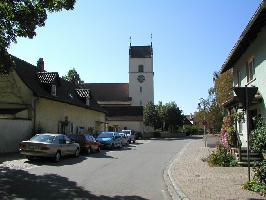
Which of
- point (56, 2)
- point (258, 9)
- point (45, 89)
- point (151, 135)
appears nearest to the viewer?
point (258, 9)

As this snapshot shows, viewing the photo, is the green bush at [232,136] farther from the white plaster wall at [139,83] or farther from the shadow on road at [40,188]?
the white plaster wall at [139,83]

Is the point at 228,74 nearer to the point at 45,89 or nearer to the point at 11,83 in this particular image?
the point at 45,89

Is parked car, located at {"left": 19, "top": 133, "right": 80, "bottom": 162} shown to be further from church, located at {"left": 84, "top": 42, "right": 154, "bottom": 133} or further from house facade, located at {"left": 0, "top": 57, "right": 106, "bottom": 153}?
church, located at {"left": 84, "top": 42, "right": 154, "bottom": 133}

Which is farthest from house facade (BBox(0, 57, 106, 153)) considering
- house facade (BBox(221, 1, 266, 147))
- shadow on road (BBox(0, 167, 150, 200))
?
house facade (BBox(221, 1, 266, 147))

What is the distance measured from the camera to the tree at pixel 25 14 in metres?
15.3

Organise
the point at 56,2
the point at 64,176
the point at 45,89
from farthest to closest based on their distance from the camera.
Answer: the point at 45,89
the point at 64,176
the point at 56,2

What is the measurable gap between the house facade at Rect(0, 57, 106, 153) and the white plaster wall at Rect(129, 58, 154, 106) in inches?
2275

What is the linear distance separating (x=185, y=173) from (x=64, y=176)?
4.73 meters

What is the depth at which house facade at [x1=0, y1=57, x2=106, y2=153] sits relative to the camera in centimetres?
3016

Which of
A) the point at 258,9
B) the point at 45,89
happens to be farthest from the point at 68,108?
the point at 258,9

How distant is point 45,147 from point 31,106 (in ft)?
40.3

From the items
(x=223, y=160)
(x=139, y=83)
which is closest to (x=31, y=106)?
(x=223, y=160)

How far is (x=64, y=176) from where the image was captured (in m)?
16.9

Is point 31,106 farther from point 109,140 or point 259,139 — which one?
point 259,139
